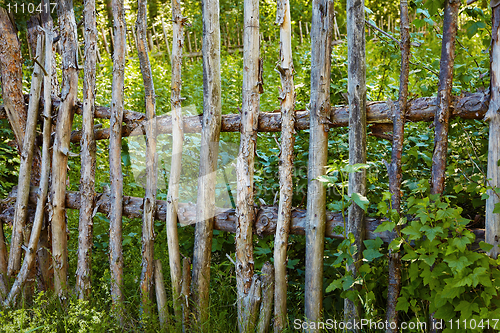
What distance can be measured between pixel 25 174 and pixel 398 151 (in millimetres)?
2986

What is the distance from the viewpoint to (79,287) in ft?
10.6

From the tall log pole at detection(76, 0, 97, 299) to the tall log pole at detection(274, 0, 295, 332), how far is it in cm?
155

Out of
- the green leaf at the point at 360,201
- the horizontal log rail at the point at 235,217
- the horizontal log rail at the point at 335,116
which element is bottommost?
the horizontal log rail at the point at 235,217

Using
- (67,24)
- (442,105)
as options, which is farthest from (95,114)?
(442,105)

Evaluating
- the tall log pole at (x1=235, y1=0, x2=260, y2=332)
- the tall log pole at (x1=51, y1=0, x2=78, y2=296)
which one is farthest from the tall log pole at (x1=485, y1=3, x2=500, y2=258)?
the tall log pole at (x1=51, y1=0, x2=78, y2=296)

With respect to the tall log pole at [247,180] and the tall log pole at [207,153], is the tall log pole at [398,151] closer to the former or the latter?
the tall log pole at [247,180]

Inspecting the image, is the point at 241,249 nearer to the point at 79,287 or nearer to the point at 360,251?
the point at 360,251

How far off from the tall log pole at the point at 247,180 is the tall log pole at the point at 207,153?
22 cm

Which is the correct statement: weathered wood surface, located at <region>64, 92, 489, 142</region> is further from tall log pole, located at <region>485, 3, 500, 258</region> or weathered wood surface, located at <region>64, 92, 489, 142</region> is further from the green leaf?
the green leaf

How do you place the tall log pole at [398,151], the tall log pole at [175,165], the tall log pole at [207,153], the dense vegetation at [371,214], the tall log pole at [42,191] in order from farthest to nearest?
the tall log pole at [42,191], the tall log pole at [175,165], the tall log pole at [207,153], the tall log pole at [398,151], the dense vegetation at [371,214]

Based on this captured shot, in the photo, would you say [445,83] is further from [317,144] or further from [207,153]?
[207,153]

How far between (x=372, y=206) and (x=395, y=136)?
0.78 meters

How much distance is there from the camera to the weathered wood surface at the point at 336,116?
2193mm

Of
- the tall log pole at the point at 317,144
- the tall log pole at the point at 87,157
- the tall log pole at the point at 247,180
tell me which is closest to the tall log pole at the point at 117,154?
the tall log pole at the point at 87,157
